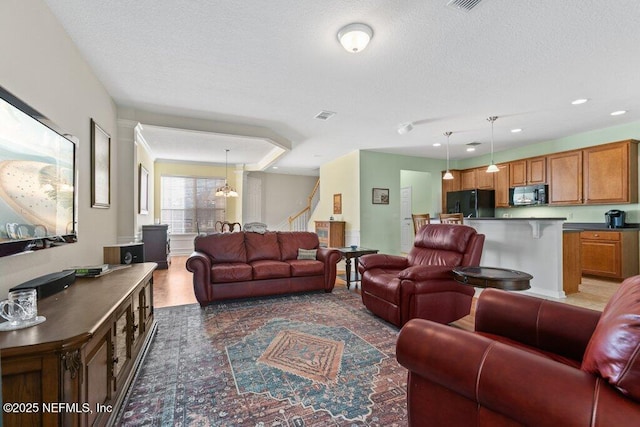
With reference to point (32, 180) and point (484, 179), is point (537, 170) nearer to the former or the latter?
point (484, 179)

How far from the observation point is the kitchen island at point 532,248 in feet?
13.1

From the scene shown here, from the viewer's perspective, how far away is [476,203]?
6.77 metres

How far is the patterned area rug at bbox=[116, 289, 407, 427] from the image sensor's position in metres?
1.68

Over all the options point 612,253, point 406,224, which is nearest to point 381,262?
point 612,253

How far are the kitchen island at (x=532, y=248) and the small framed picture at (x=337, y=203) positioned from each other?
3364 millimetres

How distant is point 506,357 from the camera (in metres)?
1.00

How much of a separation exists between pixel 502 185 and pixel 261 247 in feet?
18.7

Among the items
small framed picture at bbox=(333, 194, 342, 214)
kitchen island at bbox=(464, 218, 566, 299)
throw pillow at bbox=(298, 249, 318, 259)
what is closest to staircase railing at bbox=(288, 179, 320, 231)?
small framed picture at bbox=(333, 194, 342, 214)

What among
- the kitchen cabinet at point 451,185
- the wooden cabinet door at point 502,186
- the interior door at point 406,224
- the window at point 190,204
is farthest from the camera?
the interior door at point 406,224

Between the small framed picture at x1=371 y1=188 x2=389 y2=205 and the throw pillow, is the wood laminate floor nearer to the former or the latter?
the throw pillow

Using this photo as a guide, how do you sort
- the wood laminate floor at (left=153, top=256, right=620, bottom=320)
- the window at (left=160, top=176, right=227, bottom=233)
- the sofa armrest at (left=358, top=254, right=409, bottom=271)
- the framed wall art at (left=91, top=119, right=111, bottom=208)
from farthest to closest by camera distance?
the window at (left=160, top=176, right=227, bottom=233)
the wood laminate floor at (left=153, top=256, right=620, bottom=320)
the sofa armrest at (left=358, top=254, right=409, bottom=271)
the framed wall art at (left=91, top=119, right=111, bottom=208)

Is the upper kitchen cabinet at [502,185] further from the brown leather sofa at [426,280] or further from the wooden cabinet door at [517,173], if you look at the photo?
the brown leather sofa at [426,280]

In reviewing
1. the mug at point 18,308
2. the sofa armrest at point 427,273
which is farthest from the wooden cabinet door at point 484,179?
the mug at point 18,308

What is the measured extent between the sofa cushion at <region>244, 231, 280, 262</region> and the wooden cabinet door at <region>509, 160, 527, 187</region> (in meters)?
5.43
